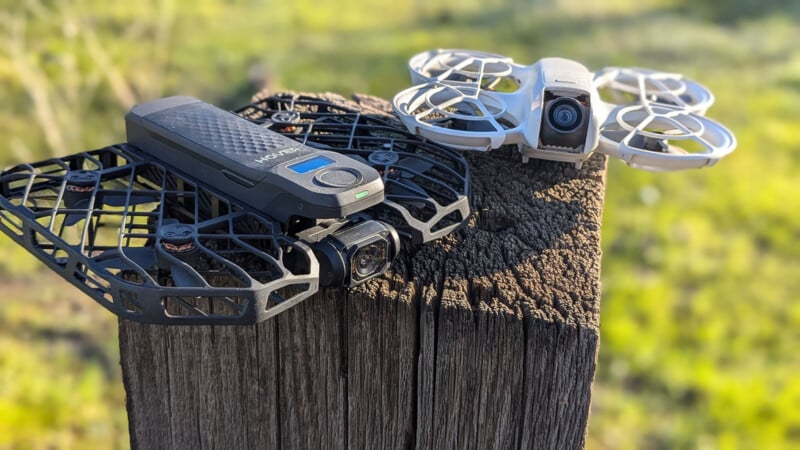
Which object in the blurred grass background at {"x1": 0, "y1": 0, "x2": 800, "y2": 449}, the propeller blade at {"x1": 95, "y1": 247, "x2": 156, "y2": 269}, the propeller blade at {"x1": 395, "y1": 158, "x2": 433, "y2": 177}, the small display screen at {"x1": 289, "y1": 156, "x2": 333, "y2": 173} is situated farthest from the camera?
the blurred grass background at {"x1": 0, "y1": 0, "x2": 800, "y2": 449}

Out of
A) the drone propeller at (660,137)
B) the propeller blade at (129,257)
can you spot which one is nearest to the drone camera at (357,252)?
the propeller blade at (129,257)

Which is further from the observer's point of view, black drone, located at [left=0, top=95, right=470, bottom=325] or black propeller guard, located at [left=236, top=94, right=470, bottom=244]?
black propeller guard, located at [left=236, top=94, right=470, bottom=244]

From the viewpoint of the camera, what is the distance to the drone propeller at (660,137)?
6.89 ft

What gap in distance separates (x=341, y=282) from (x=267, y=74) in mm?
3409

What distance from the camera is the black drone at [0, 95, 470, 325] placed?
1.58 meters

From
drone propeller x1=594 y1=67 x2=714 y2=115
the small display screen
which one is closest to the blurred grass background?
drone propeller x1=594 y1=67 x2=714 y2=115

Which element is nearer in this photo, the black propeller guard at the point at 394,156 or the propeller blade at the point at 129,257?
the propeller blade at the point at 129,257

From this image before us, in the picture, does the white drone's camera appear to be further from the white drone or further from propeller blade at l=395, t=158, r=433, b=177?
propeller blade at l=395, t=158, r=433, b=177

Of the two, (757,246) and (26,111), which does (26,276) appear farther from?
(757,246)

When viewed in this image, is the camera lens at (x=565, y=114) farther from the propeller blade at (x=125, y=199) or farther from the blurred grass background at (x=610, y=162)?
the blurred grass background at (x=610, y=162)

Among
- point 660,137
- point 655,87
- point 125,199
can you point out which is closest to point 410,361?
point 125,199

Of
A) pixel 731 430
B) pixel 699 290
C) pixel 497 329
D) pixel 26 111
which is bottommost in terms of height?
pixel 731 430

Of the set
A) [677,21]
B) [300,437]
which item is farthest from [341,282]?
[677,21]

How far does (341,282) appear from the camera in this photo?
1678 millimetres
